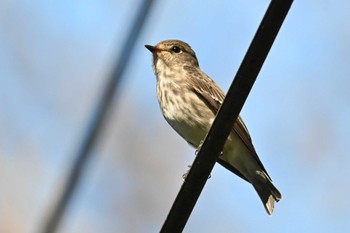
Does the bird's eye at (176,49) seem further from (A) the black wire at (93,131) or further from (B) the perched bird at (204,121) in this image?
(A) the black wire at (93,131)

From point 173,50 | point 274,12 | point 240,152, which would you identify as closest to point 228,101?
point 274,12

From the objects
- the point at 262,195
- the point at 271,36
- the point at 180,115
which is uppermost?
the point at 271,36

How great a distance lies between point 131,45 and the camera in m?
1.28

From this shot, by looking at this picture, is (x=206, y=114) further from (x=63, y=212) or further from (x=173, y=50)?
(x=63, y=212)

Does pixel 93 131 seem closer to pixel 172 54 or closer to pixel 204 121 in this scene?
pixel 204 121

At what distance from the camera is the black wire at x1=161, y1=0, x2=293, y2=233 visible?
174cm

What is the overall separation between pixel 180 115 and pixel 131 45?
343cm

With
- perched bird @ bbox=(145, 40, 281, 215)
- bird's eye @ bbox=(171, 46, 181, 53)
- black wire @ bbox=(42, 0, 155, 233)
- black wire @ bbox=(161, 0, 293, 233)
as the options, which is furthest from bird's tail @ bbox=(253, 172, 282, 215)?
black wire @ bbox=(42, 0, 155, 233)

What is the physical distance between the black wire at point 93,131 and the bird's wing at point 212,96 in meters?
3.08

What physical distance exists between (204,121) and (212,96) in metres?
0.31

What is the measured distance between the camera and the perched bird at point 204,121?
15.1 ft

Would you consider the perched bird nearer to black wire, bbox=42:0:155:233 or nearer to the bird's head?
the bird's head

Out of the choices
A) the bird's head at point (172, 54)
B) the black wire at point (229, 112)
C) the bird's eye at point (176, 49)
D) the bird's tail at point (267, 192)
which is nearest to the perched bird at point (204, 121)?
the bird's tail at point (267, 192)

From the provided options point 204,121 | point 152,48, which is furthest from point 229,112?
point 152,48
